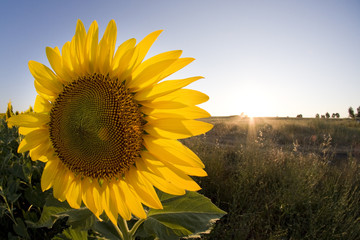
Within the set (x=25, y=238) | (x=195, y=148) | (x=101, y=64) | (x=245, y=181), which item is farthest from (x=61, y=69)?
(x=195, y=148)

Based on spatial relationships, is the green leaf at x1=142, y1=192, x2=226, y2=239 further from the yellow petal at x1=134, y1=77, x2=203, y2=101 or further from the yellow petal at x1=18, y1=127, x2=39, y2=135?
the yellow petal at x1=18, y1=127, x2=39, y2=135

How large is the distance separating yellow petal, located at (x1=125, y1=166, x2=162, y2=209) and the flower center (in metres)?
0.04

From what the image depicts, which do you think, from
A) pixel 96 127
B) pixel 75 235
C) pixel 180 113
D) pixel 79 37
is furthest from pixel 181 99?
pixel 75 235

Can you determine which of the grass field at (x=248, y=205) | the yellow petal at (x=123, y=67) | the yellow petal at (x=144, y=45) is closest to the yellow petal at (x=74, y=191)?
the yellow petal at (x=123, y=67)

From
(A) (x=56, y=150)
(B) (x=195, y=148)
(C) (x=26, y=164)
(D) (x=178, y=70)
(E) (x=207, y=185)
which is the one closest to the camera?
(D) (x=178, y=70)

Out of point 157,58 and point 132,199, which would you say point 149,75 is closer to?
point 157,58

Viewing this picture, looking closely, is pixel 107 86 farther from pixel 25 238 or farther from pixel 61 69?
pixel 25 238

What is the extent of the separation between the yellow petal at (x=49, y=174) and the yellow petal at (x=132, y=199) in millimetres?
360

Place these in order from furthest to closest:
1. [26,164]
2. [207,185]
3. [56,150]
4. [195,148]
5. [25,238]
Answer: [195,148], [207,185], [26,164], [25,238], [56,150]

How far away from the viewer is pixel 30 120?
43.2 inches

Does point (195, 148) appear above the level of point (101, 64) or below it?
below

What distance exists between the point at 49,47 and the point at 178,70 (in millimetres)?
588

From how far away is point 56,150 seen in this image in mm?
1115

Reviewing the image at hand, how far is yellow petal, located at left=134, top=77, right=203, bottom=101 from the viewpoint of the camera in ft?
2.76
